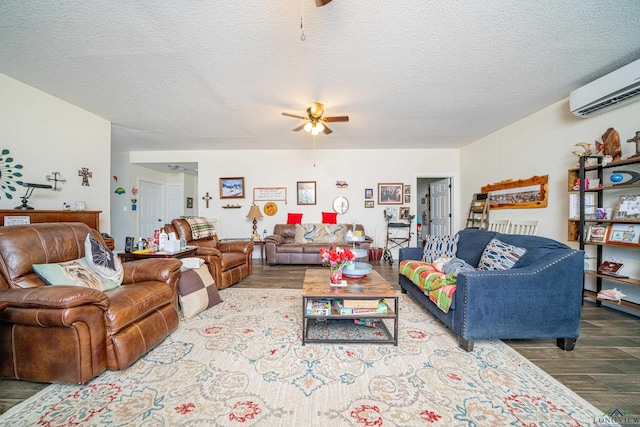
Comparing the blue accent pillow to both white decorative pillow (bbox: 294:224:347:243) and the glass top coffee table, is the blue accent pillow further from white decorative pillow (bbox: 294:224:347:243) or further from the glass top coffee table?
white decorative pillow (bbox: 294:224:347:243)

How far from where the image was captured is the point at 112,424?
1.24 meters

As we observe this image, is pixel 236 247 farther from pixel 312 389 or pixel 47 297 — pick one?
pixel 312 389

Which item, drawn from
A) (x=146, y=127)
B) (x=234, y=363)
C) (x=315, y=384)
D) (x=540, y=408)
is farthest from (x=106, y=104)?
(x=540, y=408)

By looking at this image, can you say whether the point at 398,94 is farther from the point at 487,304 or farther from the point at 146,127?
the point at 146,127

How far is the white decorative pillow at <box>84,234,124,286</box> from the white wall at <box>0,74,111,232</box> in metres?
2.02

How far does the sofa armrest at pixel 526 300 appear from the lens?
184 centimetres

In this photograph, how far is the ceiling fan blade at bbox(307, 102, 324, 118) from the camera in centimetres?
324

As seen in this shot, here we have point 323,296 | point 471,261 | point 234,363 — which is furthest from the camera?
point 471,261

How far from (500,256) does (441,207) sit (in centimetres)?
430

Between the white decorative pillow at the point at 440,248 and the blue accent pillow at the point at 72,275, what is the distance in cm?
329

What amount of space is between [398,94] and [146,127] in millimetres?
4246

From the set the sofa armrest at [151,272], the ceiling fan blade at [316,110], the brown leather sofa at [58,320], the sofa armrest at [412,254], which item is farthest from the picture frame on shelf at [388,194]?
the brown leather sofa at [58,320]

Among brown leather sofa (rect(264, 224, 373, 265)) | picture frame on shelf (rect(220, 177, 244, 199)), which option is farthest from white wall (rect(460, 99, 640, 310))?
picture frame on shelf (rect(220, 177, 244, 199))

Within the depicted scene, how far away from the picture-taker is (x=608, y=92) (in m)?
2.49
